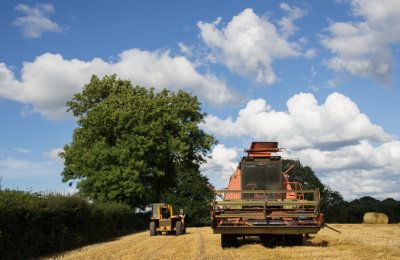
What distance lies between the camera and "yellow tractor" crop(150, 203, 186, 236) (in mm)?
26188

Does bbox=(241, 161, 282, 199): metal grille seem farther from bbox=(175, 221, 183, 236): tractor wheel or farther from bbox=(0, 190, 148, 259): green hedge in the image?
bbox=(175, 221, 183, 236): tractor wheel

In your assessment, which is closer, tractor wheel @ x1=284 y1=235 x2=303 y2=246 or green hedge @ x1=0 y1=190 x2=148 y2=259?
green hedge @ x1=0 y1=190 x2=148 y2=259

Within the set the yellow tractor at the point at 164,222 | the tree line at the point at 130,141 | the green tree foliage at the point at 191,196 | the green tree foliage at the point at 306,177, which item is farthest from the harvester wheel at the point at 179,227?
the green tree foliage at the point at 306,177

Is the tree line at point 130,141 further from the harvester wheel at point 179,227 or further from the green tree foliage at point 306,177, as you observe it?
the green tree foliage at point 306,177

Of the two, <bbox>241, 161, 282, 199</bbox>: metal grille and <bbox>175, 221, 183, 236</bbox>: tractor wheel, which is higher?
<bbox>241, 161, 282, 199</bbox>: metal grille

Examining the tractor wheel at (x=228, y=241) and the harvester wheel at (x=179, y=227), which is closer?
Result: the tractor wheel at (x=228, y=241)

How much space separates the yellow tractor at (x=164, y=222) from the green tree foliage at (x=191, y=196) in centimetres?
3280

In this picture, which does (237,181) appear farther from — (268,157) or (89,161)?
(89,161)

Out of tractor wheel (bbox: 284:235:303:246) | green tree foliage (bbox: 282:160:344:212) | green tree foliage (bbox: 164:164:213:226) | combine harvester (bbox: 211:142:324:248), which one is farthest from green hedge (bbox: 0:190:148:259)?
green tree foliage (bbox: 282:160:344:212)

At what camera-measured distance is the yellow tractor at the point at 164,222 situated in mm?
26188

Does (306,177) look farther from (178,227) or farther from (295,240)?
(295,240)

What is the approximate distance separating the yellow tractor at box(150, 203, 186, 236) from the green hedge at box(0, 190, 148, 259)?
320 centimetres

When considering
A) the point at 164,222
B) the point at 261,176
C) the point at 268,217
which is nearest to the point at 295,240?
the point at 268,217

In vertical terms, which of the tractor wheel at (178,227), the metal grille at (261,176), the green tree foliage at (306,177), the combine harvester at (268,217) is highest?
the green tree foliage at (306,177)
